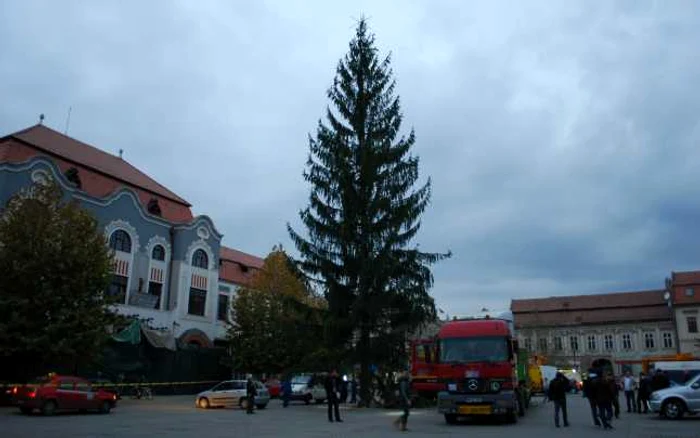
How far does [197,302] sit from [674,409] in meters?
35.3

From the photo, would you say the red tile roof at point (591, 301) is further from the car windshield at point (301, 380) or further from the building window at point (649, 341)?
the car windshield at point (301, 380)

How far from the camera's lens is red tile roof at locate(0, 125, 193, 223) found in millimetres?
36625

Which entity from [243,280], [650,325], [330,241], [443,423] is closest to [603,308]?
[650,325]

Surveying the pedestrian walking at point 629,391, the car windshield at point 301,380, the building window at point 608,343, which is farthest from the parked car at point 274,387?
the building window at point 608,343

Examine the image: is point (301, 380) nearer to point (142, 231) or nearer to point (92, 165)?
point (142, 231)

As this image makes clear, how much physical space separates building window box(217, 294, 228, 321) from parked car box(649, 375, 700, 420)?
36.6 meters

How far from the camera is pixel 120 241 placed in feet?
138

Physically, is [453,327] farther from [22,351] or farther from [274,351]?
[274,351]

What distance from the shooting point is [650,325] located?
80938mm

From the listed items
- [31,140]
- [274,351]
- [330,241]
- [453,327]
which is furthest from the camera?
[274,351]

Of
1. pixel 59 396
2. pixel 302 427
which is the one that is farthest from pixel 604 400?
pixel 59 396

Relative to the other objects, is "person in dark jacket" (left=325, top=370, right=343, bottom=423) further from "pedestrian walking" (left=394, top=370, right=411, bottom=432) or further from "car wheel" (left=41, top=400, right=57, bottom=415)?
"car wheel" (left=41, top=400, right=57, bottom=415)

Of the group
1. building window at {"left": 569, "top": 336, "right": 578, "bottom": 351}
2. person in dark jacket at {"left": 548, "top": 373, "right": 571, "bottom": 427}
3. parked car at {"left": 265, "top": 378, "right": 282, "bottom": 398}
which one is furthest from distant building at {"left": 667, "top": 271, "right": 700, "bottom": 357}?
person in dark jacket at {"left": 548, "top": 373, "right": 571, "bottom": 427}

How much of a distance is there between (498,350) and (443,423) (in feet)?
11.9
